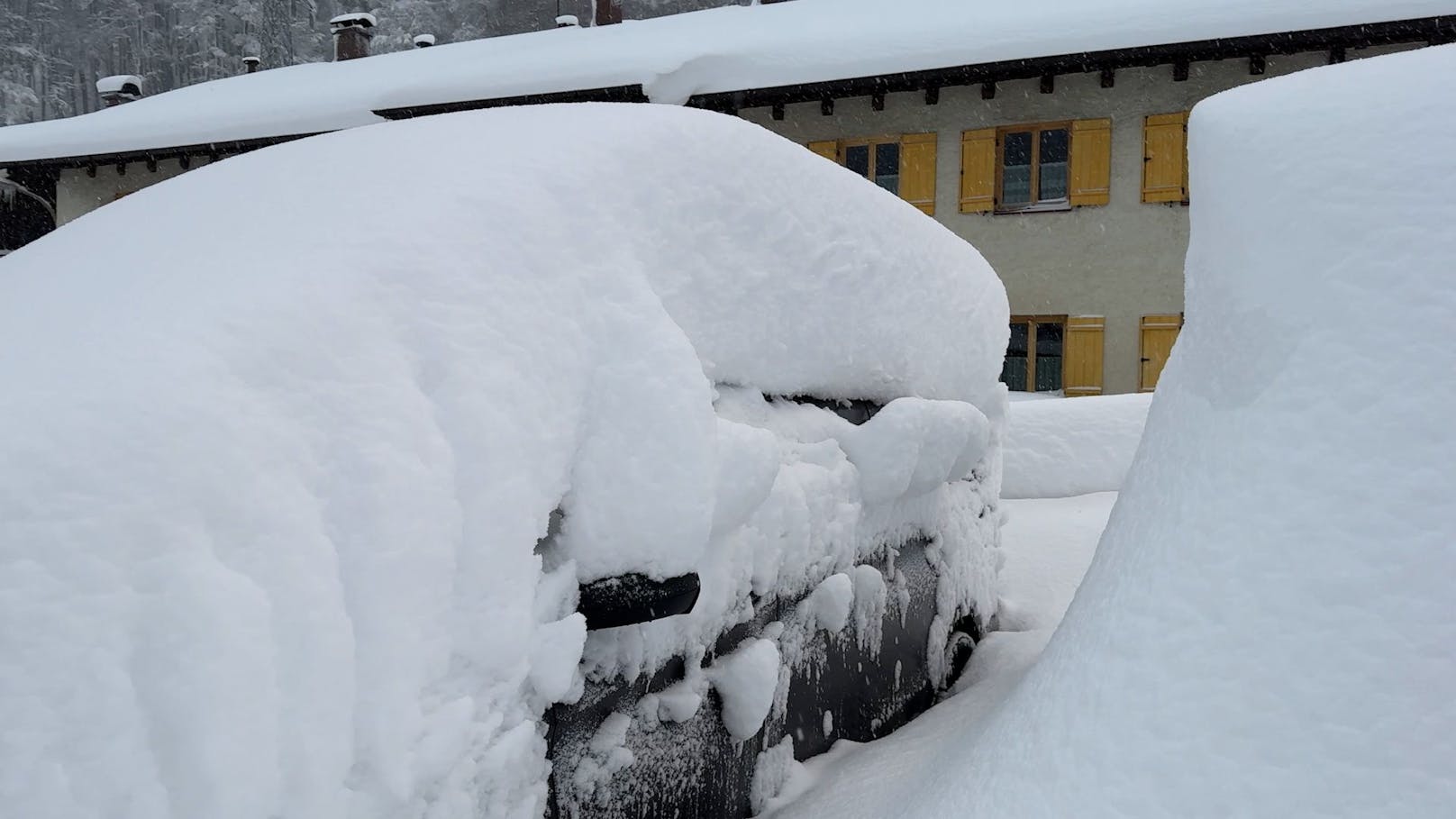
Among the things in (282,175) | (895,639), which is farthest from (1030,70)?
(282,175)

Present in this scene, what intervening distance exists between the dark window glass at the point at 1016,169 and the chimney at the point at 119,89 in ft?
54.6

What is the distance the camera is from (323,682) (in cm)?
105

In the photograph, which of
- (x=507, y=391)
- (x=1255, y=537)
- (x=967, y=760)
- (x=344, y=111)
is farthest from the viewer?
(x=344, y=111)

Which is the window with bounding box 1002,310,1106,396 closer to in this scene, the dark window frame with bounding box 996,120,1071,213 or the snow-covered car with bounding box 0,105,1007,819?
the dark window frame with bounding box 996,120,1071,213

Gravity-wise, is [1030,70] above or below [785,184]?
Result: above

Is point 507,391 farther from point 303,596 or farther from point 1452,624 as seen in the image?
point 1452,624

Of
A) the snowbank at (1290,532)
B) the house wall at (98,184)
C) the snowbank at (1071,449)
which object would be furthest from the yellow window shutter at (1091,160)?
the house wall at (98,184)

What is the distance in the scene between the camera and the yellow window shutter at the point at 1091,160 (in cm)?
1116

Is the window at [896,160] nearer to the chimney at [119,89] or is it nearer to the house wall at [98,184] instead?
the house wall at [98,184]

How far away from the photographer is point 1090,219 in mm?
11430

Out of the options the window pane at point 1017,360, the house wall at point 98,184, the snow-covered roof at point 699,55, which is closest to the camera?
the snow-covered roof at point 699,55

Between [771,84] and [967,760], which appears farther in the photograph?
[771,84]

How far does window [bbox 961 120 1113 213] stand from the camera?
1123cm

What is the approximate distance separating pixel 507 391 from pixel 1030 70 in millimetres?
10911
